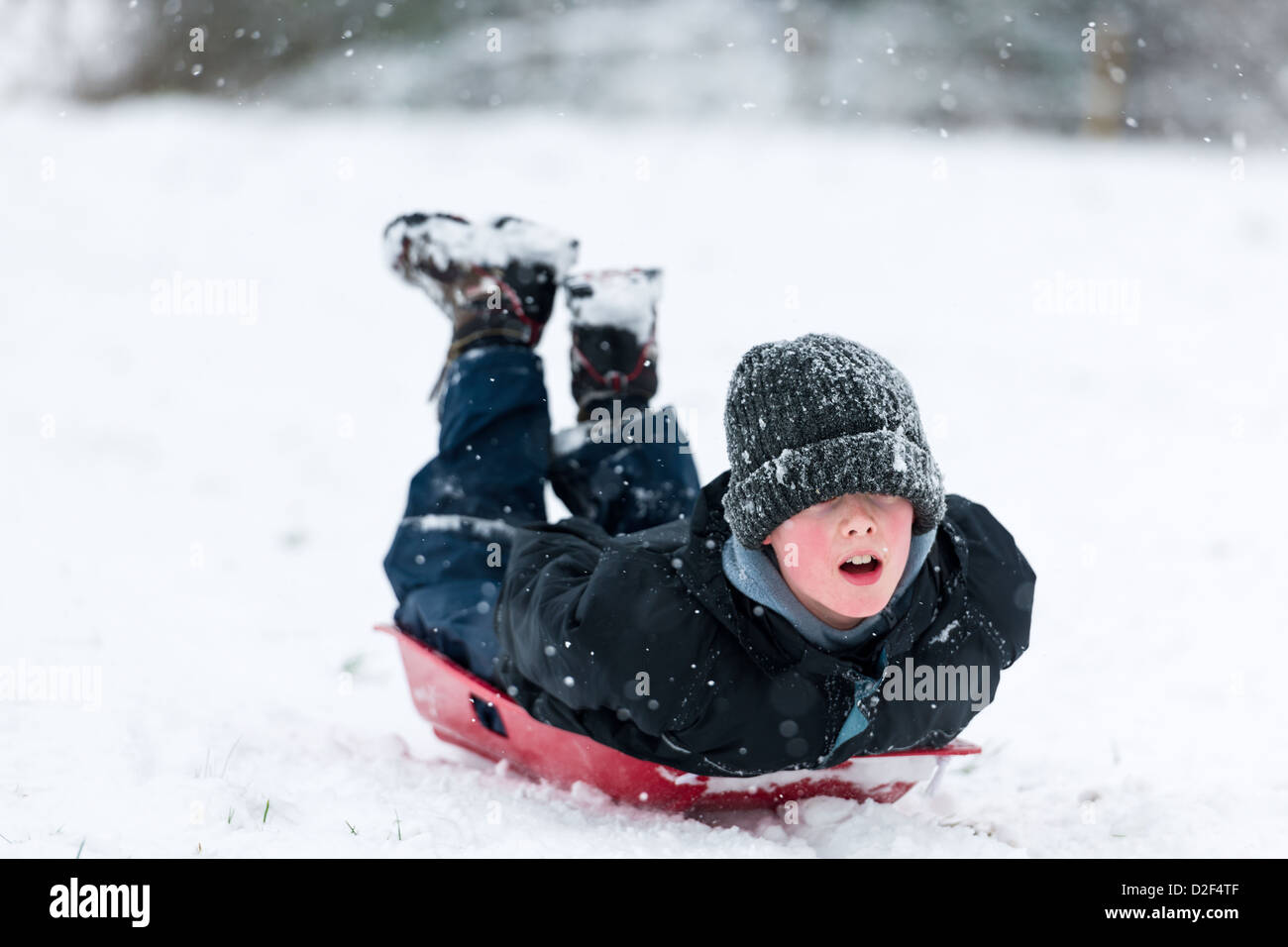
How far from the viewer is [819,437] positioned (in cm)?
157

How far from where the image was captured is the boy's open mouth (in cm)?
155

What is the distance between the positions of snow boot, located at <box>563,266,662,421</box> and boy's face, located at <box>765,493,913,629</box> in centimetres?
92

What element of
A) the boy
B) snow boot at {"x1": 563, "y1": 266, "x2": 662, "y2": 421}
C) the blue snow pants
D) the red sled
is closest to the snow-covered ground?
the red sled

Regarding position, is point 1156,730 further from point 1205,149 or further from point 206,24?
point 206,24

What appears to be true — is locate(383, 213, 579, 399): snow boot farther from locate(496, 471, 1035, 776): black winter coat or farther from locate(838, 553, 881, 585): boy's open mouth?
locate(838, 553, 881, 585): boy's open mouth

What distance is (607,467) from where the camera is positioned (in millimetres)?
2412

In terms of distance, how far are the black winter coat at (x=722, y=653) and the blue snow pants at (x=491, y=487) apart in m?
0.44

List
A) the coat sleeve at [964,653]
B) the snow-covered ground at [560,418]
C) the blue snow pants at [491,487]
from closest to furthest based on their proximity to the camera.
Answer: the coat sleeve at [964,653] < the snow-covered ground at [560,418] < the blue snow pants at [491,487]

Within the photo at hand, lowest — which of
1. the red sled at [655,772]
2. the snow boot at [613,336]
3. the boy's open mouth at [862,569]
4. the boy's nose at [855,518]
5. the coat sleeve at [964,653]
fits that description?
the red sled at [655,772]

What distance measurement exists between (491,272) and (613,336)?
0.30m

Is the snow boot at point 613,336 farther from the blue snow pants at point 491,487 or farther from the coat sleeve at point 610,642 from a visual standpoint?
the coat sleeve at point 610,642

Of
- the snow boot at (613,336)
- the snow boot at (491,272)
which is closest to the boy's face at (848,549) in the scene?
the snow boot at (613,336)

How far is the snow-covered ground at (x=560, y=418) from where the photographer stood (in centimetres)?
180

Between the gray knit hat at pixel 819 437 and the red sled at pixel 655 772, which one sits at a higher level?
the gray knit hat at pixel 819 437
